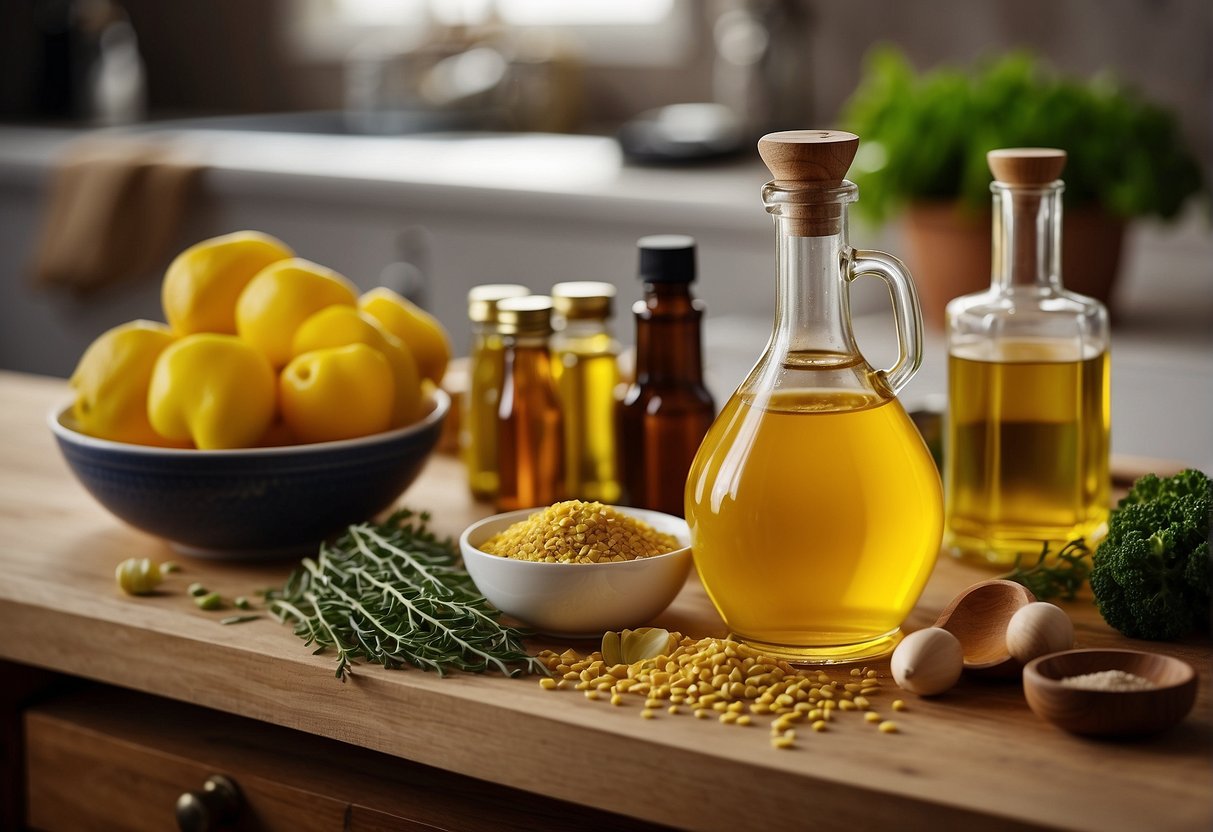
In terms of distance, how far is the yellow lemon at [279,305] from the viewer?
1043mm

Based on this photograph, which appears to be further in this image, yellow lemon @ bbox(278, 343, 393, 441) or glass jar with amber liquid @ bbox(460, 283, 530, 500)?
glass jar with amber liquid @ bbox(460, 283, 530, 500)

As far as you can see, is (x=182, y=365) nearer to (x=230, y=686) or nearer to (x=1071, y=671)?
(x=230, y=686)

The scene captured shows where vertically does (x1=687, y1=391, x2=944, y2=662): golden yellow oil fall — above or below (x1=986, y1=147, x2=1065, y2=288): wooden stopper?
below

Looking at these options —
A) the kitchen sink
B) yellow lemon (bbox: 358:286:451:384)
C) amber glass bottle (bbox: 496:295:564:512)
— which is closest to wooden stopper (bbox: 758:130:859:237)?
amber glass bottle (bbox: 496:295:564:512)

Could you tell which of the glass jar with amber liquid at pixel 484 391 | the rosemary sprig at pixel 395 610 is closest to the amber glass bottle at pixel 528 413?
the glass jar with amber liquid at pixel 484 391

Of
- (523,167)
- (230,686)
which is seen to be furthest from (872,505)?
(523,167)

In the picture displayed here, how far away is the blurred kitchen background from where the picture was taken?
2488mm

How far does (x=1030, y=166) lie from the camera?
0.95m

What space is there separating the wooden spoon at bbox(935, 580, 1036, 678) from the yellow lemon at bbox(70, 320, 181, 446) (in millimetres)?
561

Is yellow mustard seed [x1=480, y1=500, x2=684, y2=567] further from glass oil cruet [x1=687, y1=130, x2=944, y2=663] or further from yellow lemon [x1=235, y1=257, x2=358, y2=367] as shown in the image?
yellow lemon [x1=235, y1=257, x2=358, y2=367]

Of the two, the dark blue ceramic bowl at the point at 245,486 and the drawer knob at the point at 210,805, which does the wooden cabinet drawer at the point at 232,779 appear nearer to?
the drawer knob at the point at 210,805

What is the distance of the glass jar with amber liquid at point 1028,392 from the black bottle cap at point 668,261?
0.19 m

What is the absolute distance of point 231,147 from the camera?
10.8 ft

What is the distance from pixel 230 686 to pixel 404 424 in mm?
274
